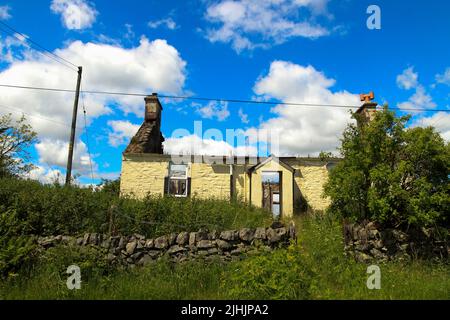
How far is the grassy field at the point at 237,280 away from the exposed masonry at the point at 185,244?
40 centimetres

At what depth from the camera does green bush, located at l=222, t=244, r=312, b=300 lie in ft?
17.6

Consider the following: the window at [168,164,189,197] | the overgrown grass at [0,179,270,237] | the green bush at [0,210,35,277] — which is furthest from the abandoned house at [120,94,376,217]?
the green bush at [0,210,35,277]

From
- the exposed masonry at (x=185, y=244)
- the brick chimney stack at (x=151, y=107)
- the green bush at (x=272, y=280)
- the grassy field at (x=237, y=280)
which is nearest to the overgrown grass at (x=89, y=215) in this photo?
the exposed masonry at (x=185, y=244)

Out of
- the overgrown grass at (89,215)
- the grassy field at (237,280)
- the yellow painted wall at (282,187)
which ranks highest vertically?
the yellow painted wall at (282,187)

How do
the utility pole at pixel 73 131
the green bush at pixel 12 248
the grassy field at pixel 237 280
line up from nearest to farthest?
the grassy field at pixel 237 280 < the green bush at pixel 12 248 < the utility pole at pixel 73 131

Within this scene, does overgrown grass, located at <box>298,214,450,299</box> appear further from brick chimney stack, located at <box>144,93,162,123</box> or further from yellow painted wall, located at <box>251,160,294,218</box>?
brick chimney stack, located at <box>144,93,162,123</box>

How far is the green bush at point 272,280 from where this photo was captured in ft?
17.6

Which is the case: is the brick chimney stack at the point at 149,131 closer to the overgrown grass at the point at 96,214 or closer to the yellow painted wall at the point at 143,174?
the yellow painted wall at the point at 143,174

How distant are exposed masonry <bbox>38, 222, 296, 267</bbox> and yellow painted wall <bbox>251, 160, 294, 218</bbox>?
807 cm

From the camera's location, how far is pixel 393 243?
7871 millimetres

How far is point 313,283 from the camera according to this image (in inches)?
223
